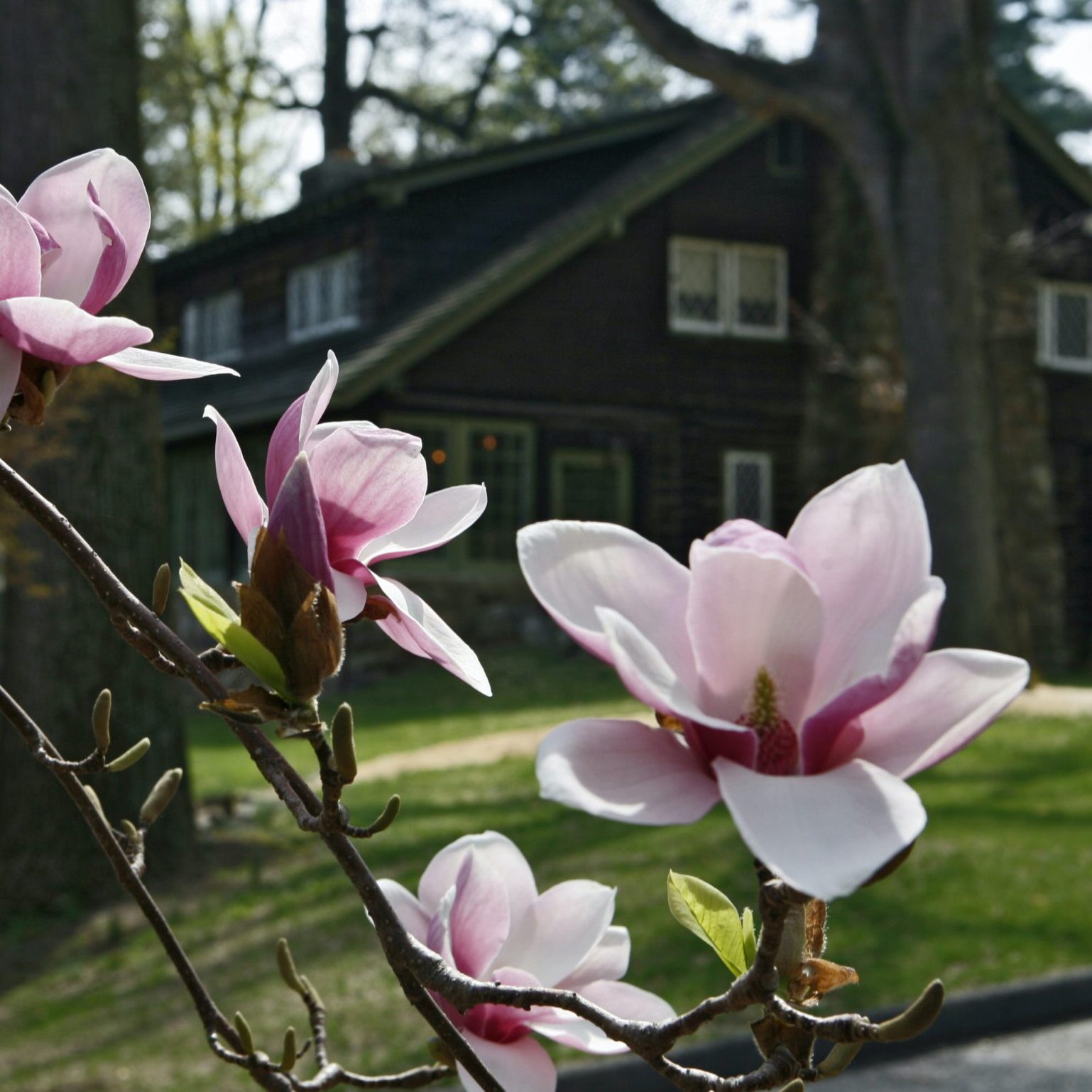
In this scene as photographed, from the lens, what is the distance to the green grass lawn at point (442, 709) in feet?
41.5

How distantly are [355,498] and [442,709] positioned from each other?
48.6ft

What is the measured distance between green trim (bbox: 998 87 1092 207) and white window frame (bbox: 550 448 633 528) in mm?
6370

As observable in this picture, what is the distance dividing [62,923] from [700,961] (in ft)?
10.3

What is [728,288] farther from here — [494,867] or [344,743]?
[344,743]

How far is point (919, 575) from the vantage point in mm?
594

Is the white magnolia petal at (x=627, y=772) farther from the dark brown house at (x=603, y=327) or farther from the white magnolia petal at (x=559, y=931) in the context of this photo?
the dark brown house at (x=603, y=327)

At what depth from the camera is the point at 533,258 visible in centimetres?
1770

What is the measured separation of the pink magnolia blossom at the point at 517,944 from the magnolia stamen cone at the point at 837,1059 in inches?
4.9

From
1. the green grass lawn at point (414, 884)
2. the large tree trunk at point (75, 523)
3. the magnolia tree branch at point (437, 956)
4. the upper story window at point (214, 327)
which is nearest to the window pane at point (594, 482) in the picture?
the upper story window at point (214, 327)

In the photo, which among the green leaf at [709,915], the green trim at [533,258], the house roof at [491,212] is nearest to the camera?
the green leaf at [709,915]

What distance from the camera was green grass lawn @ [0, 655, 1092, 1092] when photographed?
6.24 m

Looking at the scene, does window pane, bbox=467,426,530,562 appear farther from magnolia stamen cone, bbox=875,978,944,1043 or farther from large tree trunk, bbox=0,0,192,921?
magnolia stamen cone, bbox=875,978,944,1043

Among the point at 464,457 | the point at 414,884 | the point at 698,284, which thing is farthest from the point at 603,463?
the point at 414,884

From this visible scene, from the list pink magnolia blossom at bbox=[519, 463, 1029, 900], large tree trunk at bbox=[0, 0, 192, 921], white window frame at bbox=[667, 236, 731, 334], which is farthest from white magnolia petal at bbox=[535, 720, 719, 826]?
white window frame at bbox=[667, 236, 731, 334]
